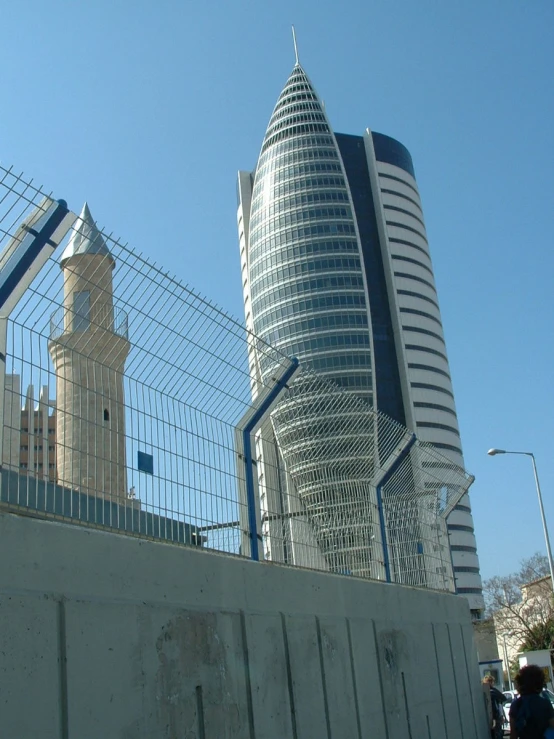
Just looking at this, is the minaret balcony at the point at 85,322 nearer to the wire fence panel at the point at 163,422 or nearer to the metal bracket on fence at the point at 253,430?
the wire fence panel at the point at 163,422

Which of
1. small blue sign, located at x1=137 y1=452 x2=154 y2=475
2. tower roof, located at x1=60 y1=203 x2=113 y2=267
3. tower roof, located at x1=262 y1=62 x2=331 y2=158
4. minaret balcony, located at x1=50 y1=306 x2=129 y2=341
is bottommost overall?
small blue sign, located at x1=137 y1=452 x2=154 y2=475

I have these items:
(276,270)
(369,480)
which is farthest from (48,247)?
(276,270)

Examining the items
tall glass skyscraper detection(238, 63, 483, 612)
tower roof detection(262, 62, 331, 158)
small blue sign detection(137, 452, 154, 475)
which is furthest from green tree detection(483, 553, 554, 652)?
tower roof detection(262, 62, 331, 158)

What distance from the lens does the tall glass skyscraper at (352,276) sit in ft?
331

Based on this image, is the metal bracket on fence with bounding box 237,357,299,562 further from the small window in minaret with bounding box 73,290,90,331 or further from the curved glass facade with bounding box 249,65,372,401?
the curved glass facade with bounding box 249,65,372,401

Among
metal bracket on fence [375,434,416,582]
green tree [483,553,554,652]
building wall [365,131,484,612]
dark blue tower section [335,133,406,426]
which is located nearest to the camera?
metal bracket on fence [375,434,416,582]

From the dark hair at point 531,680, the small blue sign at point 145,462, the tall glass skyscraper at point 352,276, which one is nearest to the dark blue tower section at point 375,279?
the tall glass skyscraper at point 352,276

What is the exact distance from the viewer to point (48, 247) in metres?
4.98

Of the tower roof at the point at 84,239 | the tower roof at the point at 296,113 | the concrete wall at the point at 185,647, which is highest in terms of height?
the tower roof at the point at 296,113

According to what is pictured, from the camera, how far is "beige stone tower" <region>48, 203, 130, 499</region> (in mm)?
5188

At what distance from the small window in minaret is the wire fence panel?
0.03 feet

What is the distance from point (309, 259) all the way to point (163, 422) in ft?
320

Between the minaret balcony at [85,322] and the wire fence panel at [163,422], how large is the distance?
11 millimetres

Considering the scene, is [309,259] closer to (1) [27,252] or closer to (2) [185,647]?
(2) [185,647]
